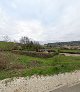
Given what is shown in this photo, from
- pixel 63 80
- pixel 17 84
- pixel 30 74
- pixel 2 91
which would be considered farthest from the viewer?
pixel 63 80

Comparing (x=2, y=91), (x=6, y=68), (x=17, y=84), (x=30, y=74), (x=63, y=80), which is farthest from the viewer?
(x=63, y=80)

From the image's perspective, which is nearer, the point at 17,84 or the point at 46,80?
the point at 17,84

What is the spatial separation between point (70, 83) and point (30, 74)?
436cm

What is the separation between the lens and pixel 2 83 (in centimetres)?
1004

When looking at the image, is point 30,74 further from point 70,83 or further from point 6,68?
point 70,83

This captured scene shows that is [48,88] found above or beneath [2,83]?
beneath

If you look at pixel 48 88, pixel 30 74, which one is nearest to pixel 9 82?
pixel 30 74

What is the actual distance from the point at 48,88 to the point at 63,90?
114 cm

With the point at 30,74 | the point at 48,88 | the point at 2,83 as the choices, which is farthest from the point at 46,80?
the point at 2,83

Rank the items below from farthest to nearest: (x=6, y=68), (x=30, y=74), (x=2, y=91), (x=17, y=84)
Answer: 1. (x=6, y=68)
2. (x=30, y=74)
3. (x=17, y=84)
4. (x=2, y=91)

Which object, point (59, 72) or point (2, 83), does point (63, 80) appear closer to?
point (59, 72)

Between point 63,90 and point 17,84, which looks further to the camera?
point 63,90

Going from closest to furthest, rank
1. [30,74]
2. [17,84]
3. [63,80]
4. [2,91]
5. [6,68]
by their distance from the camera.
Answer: [2,91] < [17,84] < [30,74] < [6,68] < [63,80]

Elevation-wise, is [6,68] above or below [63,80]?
above
